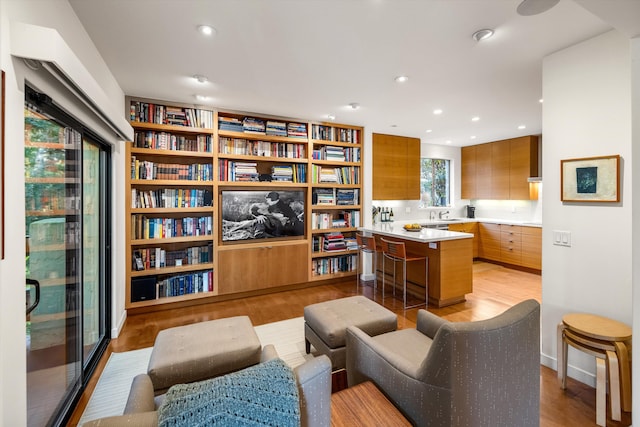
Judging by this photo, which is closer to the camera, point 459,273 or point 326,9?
point 326,9

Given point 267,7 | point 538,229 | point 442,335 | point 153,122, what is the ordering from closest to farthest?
1. point 442,335
2. point 267,7
3. point 153,122
4. point 538,229

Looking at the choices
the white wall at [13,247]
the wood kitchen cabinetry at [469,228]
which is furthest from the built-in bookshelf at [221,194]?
the wood kitchen cabinetry at [469,228]

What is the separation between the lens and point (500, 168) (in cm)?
605

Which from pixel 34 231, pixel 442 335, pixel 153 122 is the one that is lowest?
pixel 442 335

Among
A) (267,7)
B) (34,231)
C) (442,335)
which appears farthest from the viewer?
(267,7)

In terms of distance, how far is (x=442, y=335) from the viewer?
1.19m

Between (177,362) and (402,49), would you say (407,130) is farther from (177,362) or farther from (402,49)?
(177,362)

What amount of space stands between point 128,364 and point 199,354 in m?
1.31

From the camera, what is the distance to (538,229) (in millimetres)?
5242

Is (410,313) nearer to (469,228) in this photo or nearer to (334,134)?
(334,134)

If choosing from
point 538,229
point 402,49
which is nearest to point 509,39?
point 402,49

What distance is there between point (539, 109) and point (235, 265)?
4679 mm

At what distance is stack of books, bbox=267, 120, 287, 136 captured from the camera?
4.28m

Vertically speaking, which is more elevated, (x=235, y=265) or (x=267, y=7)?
(x=267, y=7)
